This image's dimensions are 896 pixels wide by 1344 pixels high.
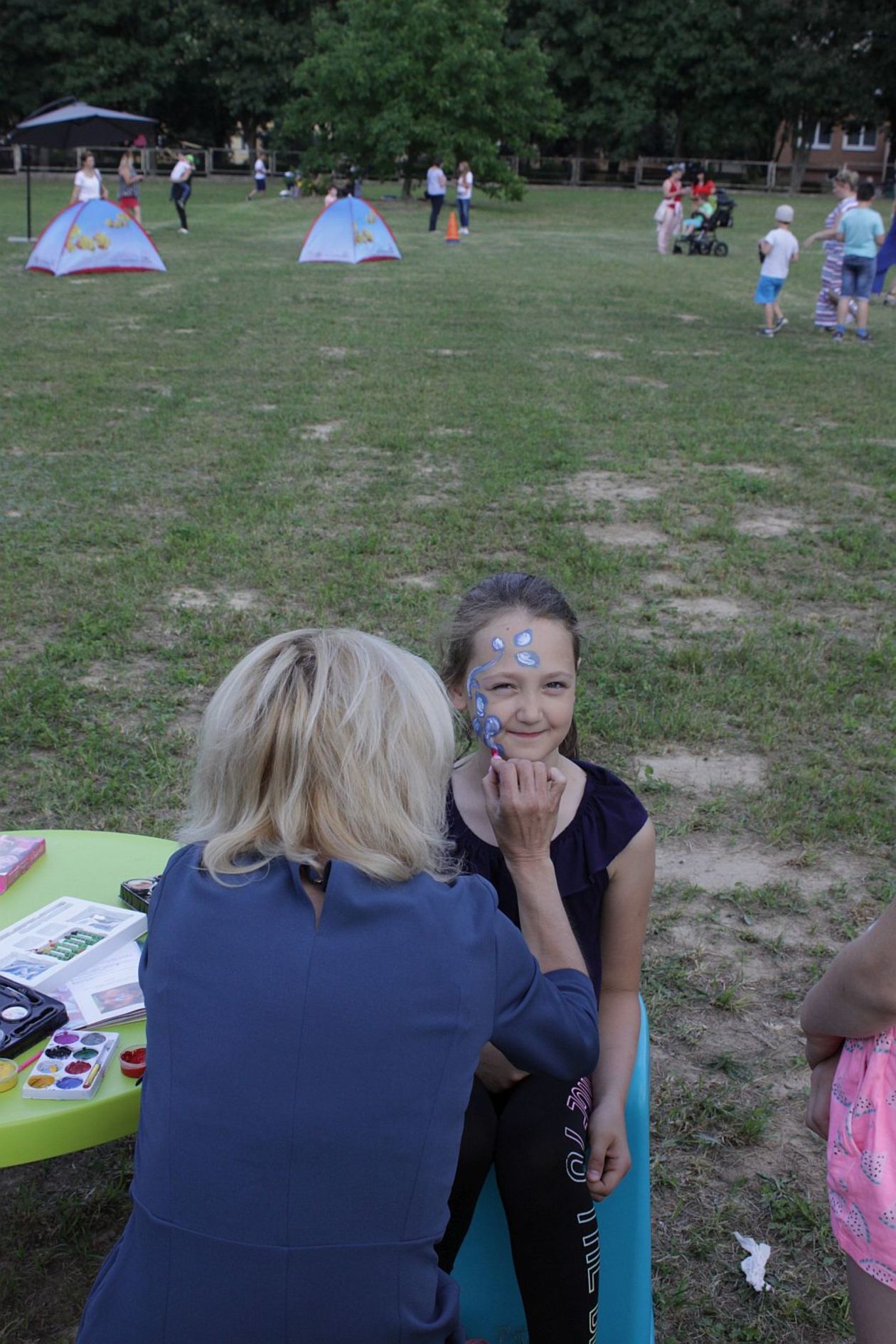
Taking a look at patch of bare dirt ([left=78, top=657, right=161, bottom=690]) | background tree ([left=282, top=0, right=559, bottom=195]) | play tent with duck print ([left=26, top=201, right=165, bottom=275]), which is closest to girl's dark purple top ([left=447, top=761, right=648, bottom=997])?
patch of bare dirt ([left=78, top=657, right=161, bottom=690])

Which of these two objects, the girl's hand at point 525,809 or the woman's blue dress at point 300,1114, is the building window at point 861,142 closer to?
the girl's hand at point 525,809

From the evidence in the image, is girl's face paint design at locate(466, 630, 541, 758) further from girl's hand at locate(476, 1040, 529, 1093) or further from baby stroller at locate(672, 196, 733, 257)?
baby stroller at locate(672, 196, 733, 257)

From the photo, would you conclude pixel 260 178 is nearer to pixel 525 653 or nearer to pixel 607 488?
pixel 607 488

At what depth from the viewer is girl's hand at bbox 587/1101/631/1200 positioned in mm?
1948


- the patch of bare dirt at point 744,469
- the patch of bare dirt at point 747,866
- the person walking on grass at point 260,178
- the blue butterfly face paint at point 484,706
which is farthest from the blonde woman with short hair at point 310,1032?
the person walking on grass at point 260,178

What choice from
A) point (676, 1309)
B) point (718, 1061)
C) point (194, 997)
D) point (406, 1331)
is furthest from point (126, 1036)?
point (718, 1061)

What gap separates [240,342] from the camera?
12211 millimetres

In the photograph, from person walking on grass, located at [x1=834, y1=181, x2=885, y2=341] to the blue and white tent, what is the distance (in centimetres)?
916

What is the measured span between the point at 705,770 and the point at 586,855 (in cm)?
199

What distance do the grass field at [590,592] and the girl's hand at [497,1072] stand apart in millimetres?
660

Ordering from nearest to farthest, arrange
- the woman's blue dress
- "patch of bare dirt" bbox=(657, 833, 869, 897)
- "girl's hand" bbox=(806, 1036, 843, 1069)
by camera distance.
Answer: the woman's blue dress < "girl's hand" bbox=(806, 1036, 843, 1069) < "patch of bare dirt" bbox=(657, 833, 869, 897)

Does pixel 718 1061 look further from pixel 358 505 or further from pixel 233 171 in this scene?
pixel 233 171

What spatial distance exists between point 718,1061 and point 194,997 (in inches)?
70.2

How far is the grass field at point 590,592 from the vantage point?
8.61ft
